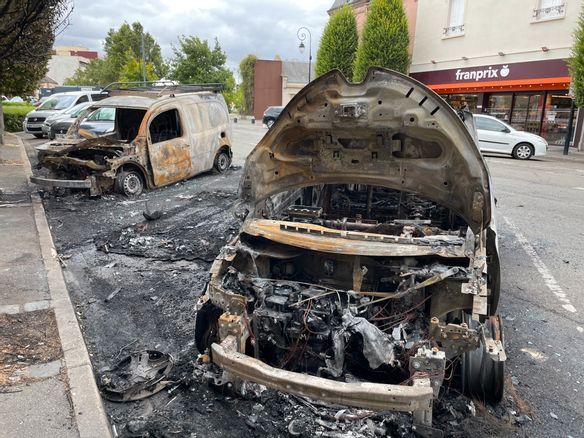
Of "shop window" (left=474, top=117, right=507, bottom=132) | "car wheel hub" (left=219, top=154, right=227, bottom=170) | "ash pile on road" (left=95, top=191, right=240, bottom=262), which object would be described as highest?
"shop window" (left=474, top=117, right=507, bottom=132)

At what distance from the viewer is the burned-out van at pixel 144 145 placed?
32.0 feet

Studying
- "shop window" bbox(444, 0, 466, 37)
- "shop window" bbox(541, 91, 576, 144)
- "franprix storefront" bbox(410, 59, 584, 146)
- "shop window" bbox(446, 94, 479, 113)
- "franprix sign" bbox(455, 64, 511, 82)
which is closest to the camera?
"franprix storefront" bbox(410, 59, 584, 146)

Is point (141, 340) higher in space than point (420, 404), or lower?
lower

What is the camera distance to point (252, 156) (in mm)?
4328

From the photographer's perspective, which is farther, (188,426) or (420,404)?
(188,426)

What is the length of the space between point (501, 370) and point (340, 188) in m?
3.06

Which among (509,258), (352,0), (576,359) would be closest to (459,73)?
(352,0)

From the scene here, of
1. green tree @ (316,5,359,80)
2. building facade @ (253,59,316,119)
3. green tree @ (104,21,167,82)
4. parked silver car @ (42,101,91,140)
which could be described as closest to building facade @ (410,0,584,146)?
green tree @ (316,5,359,80)

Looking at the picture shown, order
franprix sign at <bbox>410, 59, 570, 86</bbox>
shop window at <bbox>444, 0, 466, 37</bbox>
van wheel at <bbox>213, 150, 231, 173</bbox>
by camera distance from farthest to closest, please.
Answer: shop window at <bbox>444, 0, 466, 37</bbox>, franprix sign at <bbox>410, 59, 570, 86</bbox>, van wheel at <bbox>213, 150, 231, 173</bbox>

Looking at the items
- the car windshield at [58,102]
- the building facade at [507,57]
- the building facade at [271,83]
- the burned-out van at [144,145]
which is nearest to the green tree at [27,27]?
the burned-out van at [144,145]

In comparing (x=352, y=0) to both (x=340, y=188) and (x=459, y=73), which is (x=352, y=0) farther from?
(x=340, y=188)

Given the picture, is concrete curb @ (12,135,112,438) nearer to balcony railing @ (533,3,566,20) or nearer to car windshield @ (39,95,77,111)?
car windshield @ (39,95,77,111)

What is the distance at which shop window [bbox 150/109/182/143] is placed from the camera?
10.6 metres

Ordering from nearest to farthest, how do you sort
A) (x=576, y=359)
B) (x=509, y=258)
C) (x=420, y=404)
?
(x=420, y=404)
(x=576, y=359)
(x=509, y=258)
